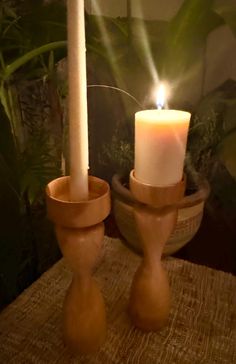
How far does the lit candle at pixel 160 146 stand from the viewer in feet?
1.27

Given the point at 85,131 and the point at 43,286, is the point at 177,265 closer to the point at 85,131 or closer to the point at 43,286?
the point at 43,286

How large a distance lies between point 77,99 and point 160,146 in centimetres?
11

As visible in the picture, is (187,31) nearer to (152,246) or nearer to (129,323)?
(152,246)

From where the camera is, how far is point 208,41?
75cm

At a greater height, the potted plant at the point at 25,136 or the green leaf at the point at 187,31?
the green leaf at the point at 187,31

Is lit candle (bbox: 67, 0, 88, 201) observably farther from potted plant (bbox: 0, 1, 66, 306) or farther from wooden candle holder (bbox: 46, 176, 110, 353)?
potted plant (bbox: 0, 1, 66, 306)

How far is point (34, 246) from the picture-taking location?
678 mm

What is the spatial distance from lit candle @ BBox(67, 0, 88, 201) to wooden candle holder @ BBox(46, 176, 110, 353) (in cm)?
2

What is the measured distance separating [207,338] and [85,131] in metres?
0.34

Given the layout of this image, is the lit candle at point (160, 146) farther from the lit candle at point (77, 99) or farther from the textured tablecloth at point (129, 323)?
the textured tablecloth at point (129, 323)

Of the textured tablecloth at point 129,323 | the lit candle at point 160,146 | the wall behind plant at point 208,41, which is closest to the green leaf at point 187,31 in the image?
the wall behind plant at point 208,41

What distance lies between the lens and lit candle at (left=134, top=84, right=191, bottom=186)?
1.27ft

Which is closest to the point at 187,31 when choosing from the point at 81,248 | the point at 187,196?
the point at 187,196

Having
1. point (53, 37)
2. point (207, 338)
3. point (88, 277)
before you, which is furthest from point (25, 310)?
point (53, 37)
